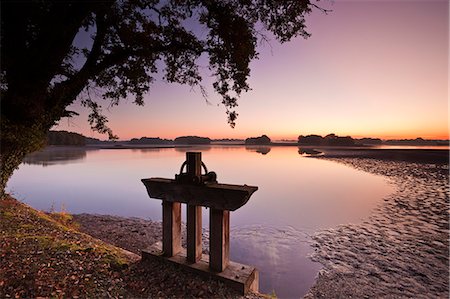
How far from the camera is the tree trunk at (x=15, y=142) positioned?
5.50m

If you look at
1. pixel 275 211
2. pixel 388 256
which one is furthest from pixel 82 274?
pixel 275 211

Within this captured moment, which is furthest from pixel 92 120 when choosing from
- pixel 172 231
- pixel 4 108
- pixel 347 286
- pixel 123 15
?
pixel 347 286

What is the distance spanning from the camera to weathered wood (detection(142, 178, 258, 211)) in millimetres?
5285

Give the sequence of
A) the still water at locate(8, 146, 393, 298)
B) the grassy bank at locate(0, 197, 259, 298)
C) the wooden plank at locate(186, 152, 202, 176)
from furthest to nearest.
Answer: the still water at locate(8, 146, 393, 298) → the wooden plank at locate(186, 152, 202, 176) → the grassy bank at locate(0, 197, 259, 298)

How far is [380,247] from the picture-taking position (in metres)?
10.5

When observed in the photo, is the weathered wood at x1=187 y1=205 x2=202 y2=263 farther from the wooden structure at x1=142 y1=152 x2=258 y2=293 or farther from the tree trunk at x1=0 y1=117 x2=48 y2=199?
the tree trunk at x1=0 y1=117 x2=48 y2=199

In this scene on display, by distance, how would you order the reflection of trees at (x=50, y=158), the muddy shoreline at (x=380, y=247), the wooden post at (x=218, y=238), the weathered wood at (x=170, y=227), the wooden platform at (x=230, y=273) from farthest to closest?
the reflection of trees at (x=50, y=158) < the muddy shoreline at (x=380, y=247) < the weathered wood at (x=170, y=227) < the wooden post at (x=218, y=238) < the wooden platform at (x=230, y=273)

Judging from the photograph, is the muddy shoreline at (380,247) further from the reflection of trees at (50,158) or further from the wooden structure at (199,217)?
the reflection of trees at (50,158)

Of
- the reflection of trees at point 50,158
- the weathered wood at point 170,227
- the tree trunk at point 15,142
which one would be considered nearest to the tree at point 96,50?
the tree trunk at point 15,142

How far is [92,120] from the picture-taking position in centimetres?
841

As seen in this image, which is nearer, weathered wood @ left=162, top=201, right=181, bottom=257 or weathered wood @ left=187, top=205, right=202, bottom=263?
weathered wood @ left=187, top=205, right=202, bottom=263

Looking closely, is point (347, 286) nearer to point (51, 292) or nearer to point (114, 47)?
point (51, 292)

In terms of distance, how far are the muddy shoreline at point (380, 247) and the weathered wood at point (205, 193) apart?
5.14m

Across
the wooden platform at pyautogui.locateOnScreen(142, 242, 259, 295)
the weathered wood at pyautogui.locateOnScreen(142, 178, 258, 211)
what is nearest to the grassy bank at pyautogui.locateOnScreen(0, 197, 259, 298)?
the wooden platform at pyautogui.locateOnScreen(142, 242, 259, 295)
